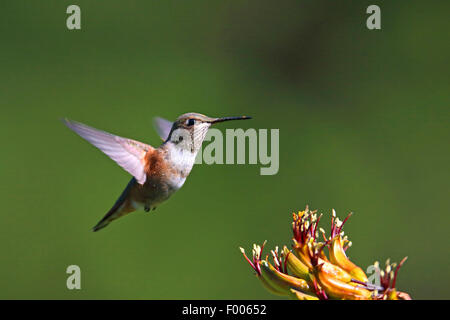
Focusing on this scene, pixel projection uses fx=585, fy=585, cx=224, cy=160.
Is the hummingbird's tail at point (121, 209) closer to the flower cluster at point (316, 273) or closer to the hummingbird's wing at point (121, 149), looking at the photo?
the hummingbird's wing at point (121, 149)

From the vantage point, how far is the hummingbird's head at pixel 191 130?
118 inches

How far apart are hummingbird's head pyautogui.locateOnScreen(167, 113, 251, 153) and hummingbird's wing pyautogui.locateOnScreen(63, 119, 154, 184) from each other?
0.21 metres

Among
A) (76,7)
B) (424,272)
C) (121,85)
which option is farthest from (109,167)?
(424,272)

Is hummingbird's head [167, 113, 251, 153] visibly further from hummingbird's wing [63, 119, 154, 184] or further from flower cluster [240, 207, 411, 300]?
flower cluster [240, 207, 411, 300]

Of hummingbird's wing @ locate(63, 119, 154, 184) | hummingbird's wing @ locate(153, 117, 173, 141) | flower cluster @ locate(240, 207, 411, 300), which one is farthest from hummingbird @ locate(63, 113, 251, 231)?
flower cluster @ locate(240, 207, 411, 300)

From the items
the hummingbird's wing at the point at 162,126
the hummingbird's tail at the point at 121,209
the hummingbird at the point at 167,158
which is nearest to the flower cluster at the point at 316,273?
the hummingbird at the point at 167,158

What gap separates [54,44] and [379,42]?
11.5ft

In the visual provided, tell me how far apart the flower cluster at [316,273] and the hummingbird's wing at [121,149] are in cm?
78

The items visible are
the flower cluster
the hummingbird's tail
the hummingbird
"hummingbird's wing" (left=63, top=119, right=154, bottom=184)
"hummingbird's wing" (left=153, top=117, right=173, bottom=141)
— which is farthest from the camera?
"hummingbird's wing" (left=153, top=117, right=173, bottom=141)

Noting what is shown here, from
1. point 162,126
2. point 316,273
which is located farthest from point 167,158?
point 316,273

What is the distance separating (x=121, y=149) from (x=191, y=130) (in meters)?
0.37

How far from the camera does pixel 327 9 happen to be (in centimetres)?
688

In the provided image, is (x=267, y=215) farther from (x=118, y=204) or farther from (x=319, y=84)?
(x=118, y=204)

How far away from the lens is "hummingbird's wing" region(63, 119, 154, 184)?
8.44ft
